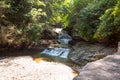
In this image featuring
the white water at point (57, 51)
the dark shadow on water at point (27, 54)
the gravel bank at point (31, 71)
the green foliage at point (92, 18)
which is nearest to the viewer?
the gravel bank at point (31, 71)

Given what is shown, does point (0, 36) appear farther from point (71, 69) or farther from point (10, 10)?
point (71, 69)

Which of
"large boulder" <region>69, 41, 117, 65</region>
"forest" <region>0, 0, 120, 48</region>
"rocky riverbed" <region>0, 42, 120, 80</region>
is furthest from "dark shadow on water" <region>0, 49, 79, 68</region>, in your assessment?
"large boulder" <region>69, 41, 117, 65</region>

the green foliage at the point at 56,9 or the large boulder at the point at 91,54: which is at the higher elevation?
the green foliage at the point at 56,9

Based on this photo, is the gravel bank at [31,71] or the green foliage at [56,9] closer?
the gravel bank at [31,71]

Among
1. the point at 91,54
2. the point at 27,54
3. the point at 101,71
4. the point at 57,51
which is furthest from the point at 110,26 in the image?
the point at 101,71

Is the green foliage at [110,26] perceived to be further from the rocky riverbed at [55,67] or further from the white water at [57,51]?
the white water at [57,51]

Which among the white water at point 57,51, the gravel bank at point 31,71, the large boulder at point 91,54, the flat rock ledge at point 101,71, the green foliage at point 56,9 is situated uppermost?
the green foliage at point 56,9

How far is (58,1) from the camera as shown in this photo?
17.4 m

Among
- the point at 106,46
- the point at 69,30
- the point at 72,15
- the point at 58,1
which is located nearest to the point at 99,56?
the point at 106,46

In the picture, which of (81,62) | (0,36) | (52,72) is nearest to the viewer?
(52,72)

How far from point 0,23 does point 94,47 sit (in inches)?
250

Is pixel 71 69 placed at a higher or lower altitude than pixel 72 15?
lower

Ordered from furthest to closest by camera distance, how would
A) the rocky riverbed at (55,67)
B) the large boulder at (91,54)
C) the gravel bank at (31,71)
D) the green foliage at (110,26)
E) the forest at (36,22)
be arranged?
the forest at (36,22), the large boulder at (91,54), the green foliage at (110,26), the gravel bank at (31,71), the rocky riverbed at (55,67)

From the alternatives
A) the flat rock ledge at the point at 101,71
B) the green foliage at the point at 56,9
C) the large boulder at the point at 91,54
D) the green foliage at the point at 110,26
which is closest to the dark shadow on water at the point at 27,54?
the large boulder at the point at 91,54
